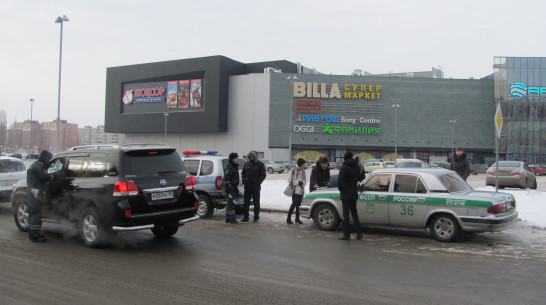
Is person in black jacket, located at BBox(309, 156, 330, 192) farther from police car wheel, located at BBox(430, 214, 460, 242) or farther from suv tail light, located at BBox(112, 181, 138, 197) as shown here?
suv tail light, located at BBox(112, 181, 138, 197)

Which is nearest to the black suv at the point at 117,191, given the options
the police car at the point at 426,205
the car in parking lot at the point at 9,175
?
the police car at the point at 426,205

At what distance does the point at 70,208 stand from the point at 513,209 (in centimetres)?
880

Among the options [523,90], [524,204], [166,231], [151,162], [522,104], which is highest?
[523,90]

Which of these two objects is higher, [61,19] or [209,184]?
[61,19]

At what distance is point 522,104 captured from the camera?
68.7 meters

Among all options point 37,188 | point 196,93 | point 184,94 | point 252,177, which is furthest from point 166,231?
point 184,94

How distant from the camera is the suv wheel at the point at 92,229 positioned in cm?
727

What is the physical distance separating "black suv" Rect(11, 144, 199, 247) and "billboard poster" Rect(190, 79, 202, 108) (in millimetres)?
62791

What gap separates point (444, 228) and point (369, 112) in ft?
204

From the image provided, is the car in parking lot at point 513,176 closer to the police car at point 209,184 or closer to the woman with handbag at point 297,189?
the woman with handbag at point 297,189

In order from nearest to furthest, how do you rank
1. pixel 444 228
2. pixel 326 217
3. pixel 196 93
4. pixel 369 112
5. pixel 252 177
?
pixel 444 228 → pixel 326 217 → pixel 252 177 → pixel 369 112 → pixel 196 93

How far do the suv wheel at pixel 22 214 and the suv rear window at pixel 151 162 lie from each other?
10.4 ft

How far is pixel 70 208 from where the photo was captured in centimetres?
785

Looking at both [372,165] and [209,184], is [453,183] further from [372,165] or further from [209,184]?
[372,165]
